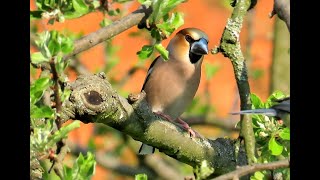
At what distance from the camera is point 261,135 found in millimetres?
2502

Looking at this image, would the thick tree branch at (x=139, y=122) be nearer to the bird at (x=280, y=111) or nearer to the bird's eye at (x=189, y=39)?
the bird at (x=280, y=111)

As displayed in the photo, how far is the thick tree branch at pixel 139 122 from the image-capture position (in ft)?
7.61

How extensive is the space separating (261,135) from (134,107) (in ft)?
1.33

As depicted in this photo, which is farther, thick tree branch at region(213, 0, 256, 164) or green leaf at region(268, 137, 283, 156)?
thick tree branch at region(213, 0, 256, 164)

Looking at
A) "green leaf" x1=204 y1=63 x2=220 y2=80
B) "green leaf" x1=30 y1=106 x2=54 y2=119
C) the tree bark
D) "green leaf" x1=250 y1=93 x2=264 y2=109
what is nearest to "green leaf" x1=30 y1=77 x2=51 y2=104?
"green leaf" x1=30 y1=106 x2=54 y2=119

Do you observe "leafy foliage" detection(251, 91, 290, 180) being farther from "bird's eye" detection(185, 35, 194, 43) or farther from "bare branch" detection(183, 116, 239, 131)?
"bare branch" detection(183, 116, 239, 131)

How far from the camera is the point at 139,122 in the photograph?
2555mm

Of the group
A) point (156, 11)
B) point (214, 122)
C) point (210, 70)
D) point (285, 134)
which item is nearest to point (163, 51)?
point (156, 11)

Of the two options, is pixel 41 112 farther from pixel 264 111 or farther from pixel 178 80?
pixel 178 80

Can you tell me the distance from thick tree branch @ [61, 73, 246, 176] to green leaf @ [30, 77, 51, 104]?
0.84 ft

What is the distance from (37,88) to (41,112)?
0.06 metres

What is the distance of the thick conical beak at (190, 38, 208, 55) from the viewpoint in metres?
3.68
